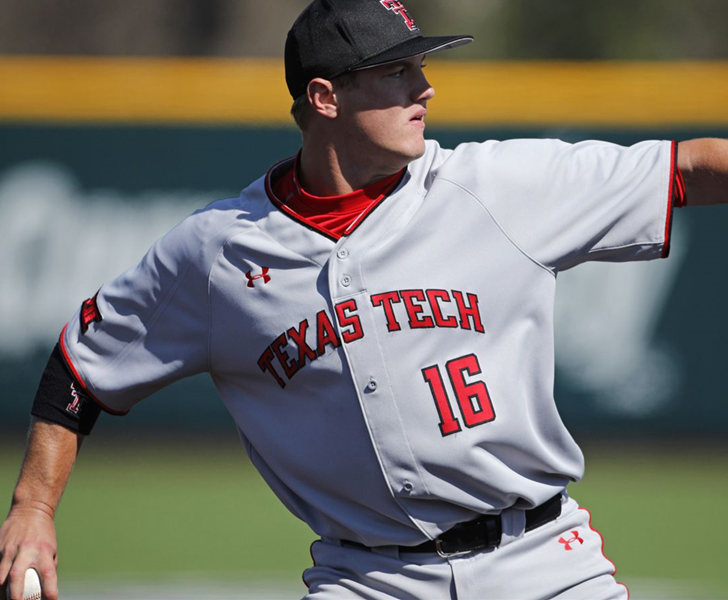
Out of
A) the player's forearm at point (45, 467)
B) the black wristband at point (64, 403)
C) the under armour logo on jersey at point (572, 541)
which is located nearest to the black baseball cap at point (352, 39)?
the black wristband at point (64, 403)

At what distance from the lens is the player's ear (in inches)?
127

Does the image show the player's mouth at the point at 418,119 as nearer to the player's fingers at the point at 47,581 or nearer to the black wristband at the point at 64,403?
the black wristband at the point at 64,403

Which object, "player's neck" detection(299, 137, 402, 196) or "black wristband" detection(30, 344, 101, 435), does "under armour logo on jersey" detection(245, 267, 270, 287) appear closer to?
"player's neck" detection(299, 137, 402, 196)

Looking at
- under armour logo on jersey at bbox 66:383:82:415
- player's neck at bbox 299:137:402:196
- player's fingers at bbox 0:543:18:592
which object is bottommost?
player's fingers at bbox 0:543:18:592

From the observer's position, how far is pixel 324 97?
3236mm

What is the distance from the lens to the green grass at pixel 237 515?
19.5ft

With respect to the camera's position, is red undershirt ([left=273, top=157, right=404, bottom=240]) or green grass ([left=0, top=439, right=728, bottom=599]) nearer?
red undershirt ([left=273, top=157, right=404, bottom=240])

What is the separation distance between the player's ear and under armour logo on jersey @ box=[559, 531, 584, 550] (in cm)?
123

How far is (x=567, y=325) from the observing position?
7.89 m

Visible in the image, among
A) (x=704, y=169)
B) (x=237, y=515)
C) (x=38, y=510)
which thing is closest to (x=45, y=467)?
(x=38, y=510)

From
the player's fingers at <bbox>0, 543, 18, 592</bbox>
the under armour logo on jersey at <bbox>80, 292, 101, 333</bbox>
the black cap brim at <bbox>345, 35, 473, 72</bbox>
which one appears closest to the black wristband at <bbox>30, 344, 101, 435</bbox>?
the under armour logo on jersey at <bbox>80, 292, 101, 333</bbox>

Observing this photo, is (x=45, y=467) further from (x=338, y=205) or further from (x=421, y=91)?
(x=421, y=91)

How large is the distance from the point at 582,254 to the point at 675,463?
4.99 meters

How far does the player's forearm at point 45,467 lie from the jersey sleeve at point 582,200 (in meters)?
1.23
